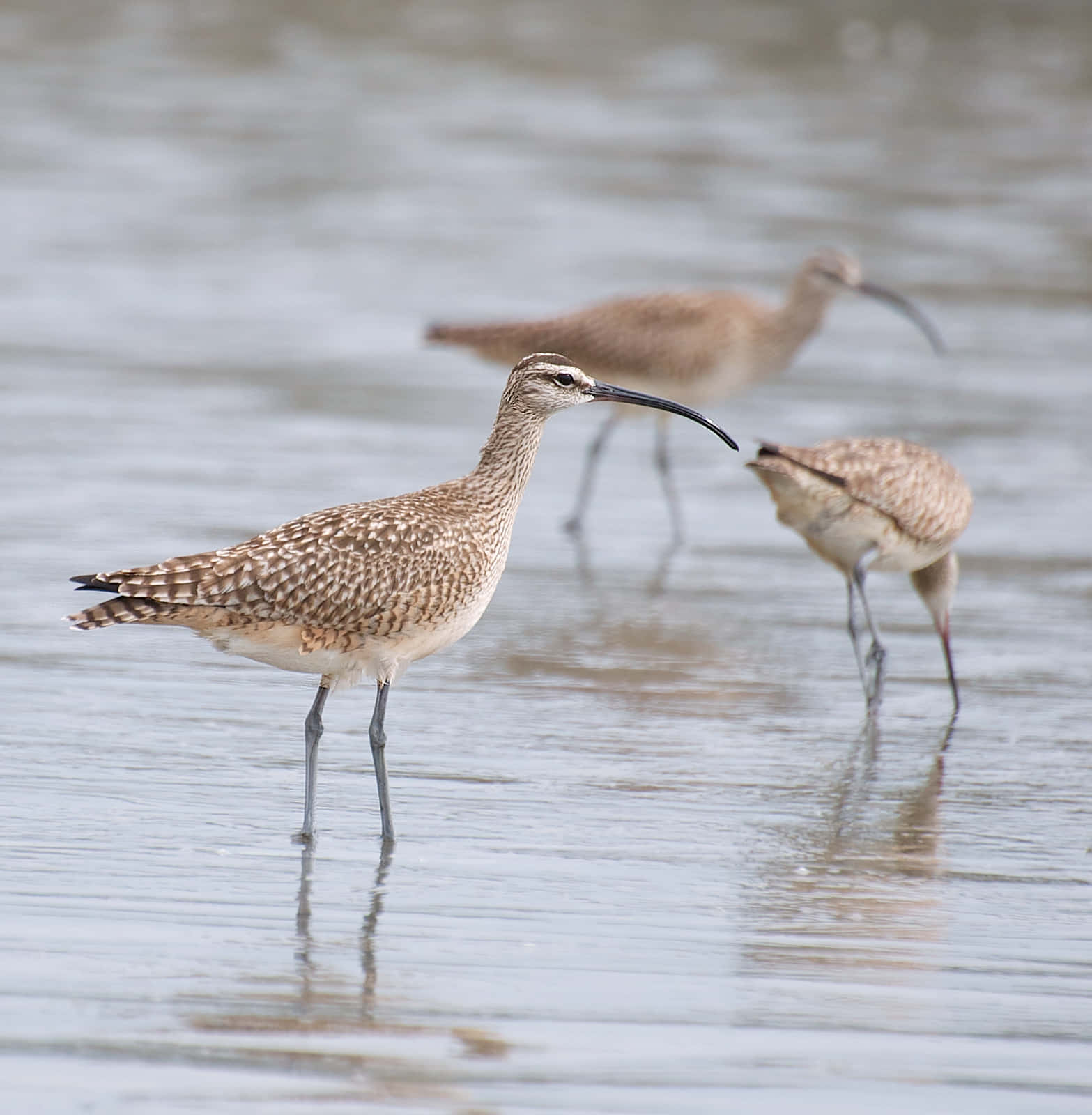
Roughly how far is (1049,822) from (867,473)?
2146 millimetres

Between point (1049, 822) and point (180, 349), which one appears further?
point (180, 349)

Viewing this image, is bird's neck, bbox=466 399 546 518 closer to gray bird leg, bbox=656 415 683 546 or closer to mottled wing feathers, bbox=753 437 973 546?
mottled wing feathers, bbox=753 437 973 546

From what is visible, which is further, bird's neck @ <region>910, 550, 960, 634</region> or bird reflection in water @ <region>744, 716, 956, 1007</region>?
bird's neck @ <region>910, 550, 960, 634</region>

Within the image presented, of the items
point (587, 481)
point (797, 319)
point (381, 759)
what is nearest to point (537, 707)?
point (381, 759)

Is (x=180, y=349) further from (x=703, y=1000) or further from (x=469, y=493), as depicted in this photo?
(x=703, y=1000)

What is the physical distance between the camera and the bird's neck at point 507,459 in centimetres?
650

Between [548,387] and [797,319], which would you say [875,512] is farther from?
[797,319]

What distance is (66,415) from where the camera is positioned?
12172mm

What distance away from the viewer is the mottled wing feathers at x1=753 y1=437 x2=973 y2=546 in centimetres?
807

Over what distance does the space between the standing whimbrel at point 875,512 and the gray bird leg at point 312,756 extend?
7.31 feet

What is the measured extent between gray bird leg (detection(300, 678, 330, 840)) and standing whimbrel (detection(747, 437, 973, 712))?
87.7 inches

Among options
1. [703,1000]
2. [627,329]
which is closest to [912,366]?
[627,329]

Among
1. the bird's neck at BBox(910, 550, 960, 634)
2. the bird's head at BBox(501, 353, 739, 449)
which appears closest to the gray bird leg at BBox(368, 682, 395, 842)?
the bird's head at BBox(501, 353, 739, 449)

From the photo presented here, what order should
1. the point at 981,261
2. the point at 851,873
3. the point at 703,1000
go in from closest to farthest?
1. the point at 703,1000
2. the point at 851,873
3. the point at 981,261
